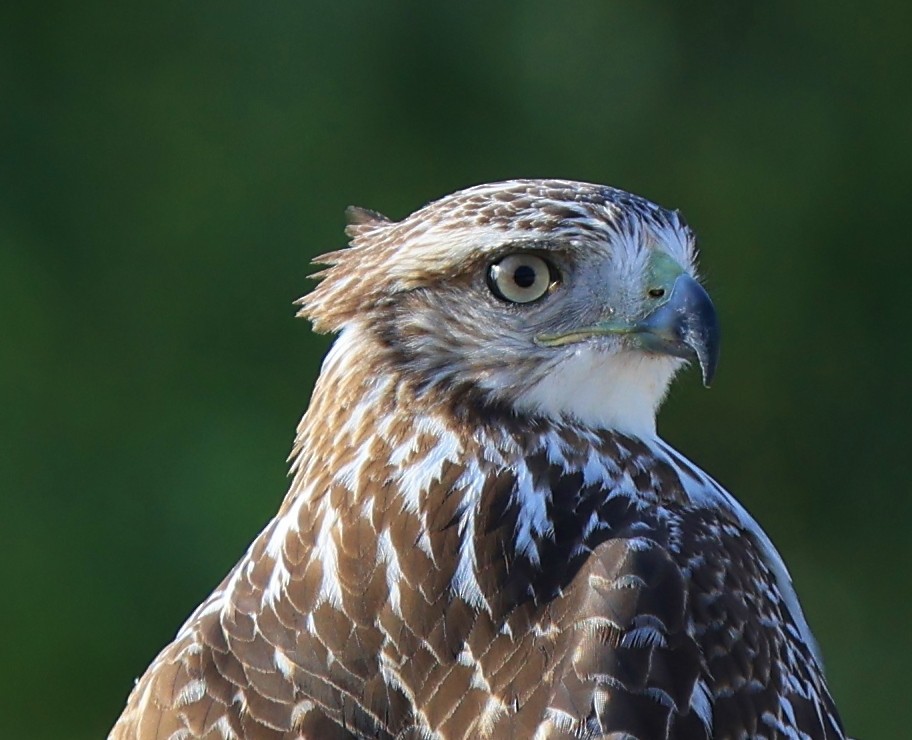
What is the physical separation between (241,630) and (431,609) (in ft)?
1.13

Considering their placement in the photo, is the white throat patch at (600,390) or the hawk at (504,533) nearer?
the hawk at (504,533)

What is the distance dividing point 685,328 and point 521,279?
315 millimetres

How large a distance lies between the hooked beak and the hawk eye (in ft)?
0.28

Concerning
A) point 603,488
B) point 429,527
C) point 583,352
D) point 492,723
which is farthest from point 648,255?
point 492,723

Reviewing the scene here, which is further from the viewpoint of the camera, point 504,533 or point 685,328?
point 685,328

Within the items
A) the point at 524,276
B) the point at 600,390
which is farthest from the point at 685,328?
the point at 524,276

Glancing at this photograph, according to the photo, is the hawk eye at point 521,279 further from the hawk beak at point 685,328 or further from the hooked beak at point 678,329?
the hawk beak at point 685,328

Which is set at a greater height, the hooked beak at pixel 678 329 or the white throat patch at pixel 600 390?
the hooked beak at pixel 678 329

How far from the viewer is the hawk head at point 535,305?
2.76 meters

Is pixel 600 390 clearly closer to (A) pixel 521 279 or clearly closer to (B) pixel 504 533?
(A) pixel 521 279

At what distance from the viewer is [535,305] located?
2793 millimetres

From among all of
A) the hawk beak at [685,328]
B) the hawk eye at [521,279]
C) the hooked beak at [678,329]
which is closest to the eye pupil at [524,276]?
the hawk eye at [521,279]

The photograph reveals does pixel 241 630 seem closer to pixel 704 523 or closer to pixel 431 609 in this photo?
pixel 431 609

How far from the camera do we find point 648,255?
2832 mm
